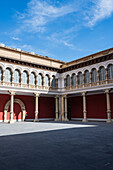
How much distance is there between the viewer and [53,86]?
80.4ft

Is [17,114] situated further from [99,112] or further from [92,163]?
[92,163]

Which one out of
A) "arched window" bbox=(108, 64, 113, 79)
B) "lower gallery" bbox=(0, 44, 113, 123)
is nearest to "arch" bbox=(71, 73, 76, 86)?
"lower gallery" bbox=(0, 44, 113, 123)

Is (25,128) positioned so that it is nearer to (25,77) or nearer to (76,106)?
(25,77)

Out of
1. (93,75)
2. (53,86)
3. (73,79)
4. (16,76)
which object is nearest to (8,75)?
(16,76)

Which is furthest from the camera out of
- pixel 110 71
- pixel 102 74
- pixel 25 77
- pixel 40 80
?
pixel 40 80

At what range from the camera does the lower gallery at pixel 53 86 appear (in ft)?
65.0

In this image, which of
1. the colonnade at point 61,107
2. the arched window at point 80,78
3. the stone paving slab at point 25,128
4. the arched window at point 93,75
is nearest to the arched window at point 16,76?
the colonnade at point 61,107

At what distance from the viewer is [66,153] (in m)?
4.89

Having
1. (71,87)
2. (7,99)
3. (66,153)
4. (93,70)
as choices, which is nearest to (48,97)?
(71,87)

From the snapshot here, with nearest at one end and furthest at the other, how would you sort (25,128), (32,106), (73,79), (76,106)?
(25,128)
(73,79)
(32,106)
(76,106)

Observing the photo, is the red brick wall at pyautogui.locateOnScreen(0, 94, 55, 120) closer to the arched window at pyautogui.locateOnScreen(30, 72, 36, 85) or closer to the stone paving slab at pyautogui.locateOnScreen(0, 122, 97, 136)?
the arched window at pyautogui.locateOnScreen(30, 72, 36, 85)

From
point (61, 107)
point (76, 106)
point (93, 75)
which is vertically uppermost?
point (93, 75)

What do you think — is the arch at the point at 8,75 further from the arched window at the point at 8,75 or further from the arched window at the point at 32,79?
the arched window at the point at 32,79

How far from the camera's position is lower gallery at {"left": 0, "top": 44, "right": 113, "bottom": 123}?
779 inches
